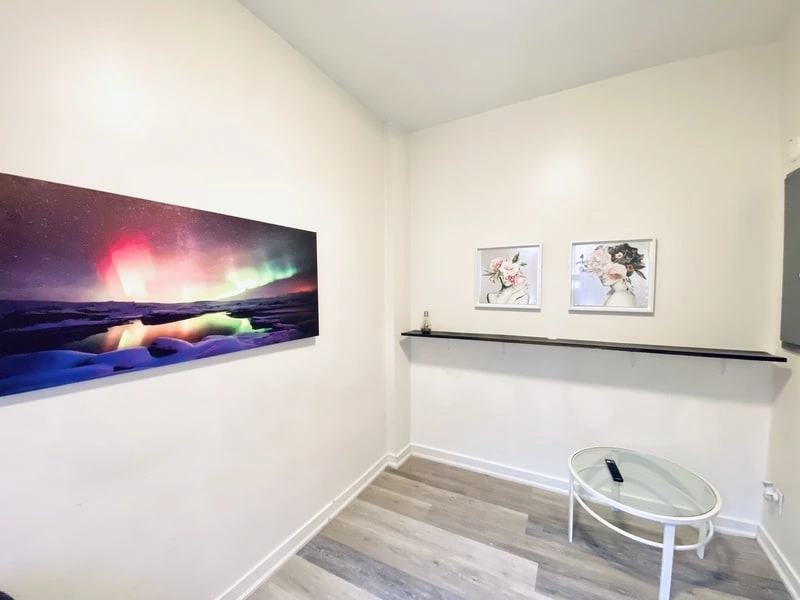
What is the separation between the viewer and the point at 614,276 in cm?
208

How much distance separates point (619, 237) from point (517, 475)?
6.05 ft

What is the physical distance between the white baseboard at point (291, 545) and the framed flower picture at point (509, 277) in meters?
1.63

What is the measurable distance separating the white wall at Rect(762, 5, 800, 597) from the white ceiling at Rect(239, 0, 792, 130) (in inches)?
8.0

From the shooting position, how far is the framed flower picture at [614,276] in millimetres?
2000

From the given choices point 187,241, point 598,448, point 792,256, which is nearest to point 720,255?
point 792,256

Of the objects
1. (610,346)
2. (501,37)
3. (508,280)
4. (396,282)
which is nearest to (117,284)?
(396,282)

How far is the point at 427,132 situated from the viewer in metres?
2.69

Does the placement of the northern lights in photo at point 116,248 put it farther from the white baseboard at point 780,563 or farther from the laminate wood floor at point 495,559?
the white baseboard at point 780,563

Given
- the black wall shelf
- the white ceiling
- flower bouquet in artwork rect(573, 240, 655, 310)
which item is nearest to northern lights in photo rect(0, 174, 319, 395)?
the white ceiling

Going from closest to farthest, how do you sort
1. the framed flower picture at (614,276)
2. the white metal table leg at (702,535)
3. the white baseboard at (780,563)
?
the white baseboard at (780,563)
the white metal table leg at (702,535)
the framed flower picture at (614,276)

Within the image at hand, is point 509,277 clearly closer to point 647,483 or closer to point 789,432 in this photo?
point 647,483

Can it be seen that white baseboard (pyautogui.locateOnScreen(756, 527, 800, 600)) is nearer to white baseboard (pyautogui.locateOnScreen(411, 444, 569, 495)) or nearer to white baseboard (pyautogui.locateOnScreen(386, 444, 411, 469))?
white baseboard (pyautogui.locateOnScreen(411, 444, 569, 495))

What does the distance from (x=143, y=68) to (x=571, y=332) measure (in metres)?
2.60

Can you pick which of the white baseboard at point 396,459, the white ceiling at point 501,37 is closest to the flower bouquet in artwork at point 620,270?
the white ceiling at point 501,37
